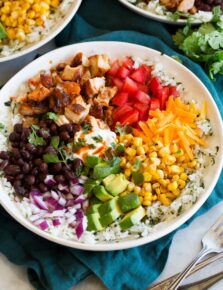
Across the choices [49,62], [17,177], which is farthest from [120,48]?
[17,177]

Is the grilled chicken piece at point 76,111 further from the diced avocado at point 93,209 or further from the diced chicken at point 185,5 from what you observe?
the diced chicken at point 185,5

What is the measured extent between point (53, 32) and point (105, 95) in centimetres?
72

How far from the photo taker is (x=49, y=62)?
3.93m

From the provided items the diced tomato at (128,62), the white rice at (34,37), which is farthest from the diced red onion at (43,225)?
the white rice at (34,37)

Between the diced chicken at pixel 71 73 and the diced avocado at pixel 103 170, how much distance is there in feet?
2.42

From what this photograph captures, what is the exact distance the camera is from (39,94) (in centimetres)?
370

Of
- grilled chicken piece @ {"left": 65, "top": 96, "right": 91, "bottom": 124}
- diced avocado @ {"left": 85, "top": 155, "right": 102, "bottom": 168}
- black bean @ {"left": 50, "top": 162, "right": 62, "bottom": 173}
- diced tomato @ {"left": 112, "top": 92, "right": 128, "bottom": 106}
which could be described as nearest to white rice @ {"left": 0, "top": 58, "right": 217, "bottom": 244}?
black bean @ {"left": 50, "top": 162, "right": 62, "bottom": 173}

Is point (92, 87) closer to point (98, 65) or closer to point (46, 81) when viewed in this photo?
point (98, 65)

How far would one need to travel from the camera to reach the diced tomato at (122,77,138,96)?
3.80 meters

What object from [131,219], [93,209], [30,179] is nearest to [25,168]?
[30,179]

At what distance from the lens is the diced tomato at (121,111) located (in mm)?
3746

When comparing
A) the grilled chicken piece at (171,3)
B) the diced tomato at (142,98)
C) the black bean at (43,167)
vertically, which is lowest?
the black bean at (43,167)

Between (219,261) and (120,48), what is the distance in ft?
5.50

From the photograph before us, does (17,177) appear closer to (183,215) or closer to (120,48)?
(183,215)
